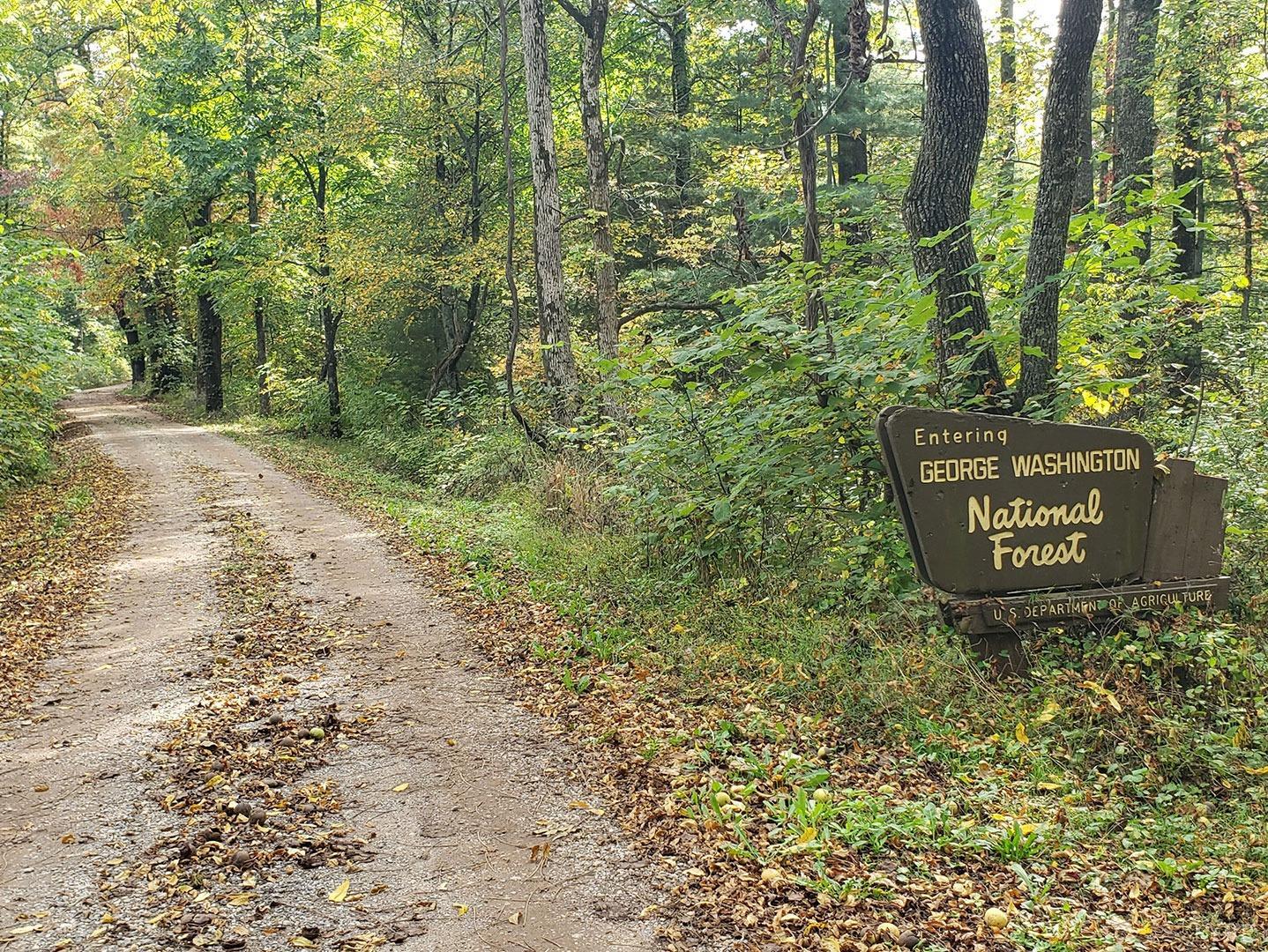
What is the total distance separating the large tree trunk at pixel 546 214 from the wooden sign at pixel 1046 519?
8633 mm

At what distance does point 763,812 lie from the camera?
13.9ft

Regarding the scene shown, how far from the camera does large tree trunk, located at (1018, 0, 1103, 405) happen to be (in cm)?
660

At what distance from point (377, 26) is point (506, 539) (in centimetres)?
2199

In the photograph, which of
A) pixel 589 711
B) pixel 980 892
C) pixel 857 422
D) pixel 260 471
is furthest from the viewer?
pixel 260 471

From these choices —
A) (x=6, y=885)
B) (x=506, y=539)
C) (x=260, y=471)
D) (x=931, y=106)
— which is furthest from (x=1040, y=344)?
(x=260, y=471)

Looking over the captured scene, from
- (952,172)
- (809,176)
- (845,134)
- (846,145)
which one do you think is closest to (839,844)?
(952,172)

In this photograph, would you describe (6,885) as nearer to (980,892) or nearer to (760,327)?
(980,892)

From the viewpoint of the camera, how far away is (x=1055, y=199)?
661 cm

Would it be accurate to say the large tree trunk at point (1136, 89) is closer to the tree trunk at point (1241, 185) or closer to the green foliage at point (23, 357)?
the tree trunk at point (1241, 185)

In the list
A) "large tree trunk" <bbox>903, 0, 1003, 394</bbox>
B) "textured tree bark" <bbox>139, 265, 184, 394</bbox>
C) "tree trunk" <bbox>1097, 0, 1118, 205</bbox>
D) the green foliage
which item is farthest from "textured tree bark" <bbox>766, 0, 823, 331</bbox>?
"textured tree bark" <bbox>139, 265, 184, 394</bbox>

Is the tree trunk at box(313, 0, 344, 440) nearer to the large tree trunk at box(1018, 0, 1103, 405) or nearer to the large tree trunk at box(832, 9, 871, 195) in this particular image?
the large tree trunk at box(832, 9, 871, 195)

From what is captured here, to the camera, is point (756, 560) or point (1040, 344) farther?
point (756, 560)

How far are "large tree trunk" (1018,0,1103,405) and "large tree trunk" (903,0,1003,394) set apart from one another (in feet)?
1.04

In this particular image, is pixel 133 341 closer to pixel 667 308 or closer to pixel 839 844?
pixel 667 308
